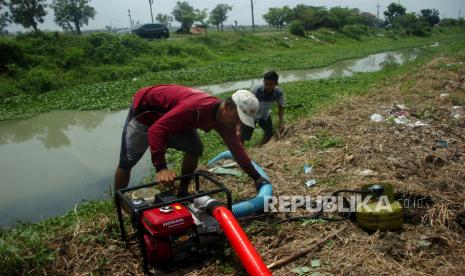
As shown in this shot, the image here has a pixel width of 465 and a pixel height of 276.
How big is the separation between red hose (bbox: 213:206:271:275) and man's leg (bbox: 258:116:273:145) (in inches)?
140

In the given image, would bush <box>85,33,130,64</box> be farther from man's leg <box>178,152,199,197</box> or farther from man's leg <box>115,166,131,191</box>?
man's leg <box>178,152,199,197</box>

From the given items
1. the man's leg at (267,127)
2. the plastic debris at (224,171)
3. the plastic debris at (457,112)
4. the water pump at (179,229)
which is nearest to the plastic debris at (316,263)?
the water pump at (179,229)

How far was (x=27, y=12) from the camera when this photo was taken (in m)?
24.7

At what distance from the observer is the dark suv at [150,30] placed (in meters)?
28.1

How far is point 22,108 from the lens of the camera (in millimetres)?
10297

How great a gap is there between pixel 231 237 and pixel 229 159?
8.62 ft

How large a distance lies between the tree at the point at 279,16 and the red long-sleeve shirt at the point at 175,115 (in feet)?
165

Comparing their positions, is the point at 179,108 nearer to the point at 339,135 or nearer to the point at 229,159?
the point at 229,159

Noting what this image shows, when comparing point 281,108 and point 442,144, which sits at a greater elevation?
point 281,108

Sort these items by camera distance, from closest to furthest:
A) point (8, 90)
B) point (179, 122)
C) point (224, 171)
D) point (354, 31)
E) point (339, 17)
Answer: point (179, 122) < point (224, 171) < point (8, 90) < point (354, 31) < point (339, 17)

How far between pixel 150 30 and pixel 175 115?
2723 centimetres

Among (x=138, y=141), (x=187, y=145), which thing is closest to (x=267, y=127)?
(x=187, y=145)

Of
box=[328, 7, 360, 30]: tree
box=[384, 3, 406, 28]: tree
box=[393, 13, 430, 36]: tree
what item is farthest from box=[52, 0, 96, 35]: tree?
box=[384, 3, 406, 28]: tree

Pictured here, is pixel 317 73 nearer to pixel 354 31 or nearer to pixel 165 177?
pixel 165 177
